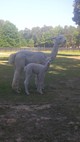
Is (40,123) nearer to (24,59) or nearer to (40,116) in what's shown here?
(40,116)

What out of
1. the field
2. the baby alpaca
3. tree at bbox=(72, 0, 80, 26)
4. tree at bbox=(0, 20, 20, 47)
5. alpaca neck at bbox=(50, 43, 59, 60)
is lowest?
tree at bbox=(0, 20, 20, 47)

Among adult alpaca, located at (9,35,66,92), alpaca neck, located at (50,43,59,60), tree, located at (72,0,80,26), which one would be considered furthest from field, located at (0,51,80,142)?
tree, located at (72,0,80,26)

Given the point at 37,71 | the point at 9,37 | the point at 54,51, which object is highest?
the point at 54,51

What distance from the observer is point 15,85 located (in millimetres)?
12203

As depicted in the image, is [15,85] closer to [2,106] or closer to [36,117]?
[2,106]

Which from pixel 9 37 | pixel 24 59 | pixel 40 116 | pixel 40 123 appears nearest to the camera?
pixel 40 123

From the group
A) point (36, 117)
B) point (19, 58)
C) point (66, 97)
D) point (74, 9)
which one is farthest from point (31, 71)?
point (74, 9)

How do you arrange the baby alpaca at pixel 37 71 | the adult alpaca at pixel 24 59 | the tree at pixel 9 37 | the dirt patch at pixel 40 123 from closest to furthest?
1. the dirt patch at pixel 40 123
2. the baby alpaca at pixel 37 71
3. the adult alpaca at pixel 24 59
4. the tree at pixel 9 37

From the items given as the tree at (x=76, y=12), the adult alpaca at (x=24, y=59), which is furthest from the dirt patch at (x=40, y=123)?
the tree at (x=76, y=12)

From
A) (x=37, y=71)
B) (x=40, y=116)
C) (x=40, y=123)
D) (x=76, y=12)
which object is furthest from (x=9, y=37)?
(x=40, y=123)

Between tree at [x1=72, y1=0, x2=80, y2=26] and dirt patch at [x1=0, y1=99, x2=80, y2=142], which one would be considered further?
tree at [x1=72, y1=0, x2=80, y2=26]

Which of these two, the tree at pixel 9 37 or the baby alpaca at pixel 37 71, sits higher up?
the baby alpaca at pixel 37 71

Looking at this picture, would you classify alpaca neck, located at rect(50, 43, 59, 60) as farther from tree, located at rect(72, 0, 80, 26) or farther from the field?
tree, located at rect(72, 0, 80, 26)

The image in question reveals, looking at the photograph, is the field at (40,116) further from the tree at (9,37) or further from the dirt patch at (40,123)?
the tree at (9,37)
